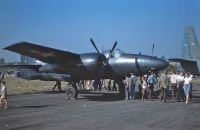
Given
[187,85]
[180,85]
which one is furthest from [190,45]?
[187,85]

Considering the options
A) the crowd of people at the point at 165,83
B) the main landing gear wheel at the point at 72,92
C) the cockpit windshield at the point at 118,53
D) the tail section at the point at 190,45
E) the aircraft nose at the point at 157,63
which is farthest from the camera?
the tail section at the point at 190,45

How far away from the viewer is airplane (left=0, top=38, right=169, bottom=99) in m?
20.5

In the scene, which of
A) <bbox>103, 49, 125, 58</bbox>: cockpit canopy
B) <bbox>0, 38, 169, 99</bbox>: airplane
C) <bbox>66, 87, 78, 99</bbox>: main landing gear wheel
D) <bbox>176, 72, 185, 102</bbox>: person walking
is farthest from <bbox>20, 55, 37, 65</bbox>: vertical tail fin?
<bbox>176, 72, 185, 102</bbox>: person walking

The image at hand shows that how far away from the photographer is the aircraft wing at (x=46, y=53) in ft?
65.4

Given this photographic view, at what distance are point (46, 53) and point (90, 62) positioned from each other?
2.76m

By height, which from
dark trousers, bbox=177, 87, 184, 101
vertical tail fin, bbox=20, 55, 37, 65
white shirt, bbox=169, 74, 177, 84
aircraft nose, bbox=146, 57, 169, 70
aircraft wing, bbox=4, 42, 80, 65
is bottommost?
dark trousers, bbox=177, 87, 184, 101

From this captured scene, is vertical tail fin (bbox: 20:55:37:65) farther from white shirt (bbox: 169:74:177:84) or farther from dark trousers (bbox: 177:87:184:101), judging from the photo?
dark trousers (bbox: 177:87:184:101)

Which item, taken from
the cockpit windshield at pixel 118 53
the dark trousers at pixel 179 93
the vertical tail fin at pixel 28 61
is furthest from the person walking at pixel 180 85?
the vertical tail fin at pixel 28 61

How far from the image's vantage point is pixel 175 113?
14.2 metres

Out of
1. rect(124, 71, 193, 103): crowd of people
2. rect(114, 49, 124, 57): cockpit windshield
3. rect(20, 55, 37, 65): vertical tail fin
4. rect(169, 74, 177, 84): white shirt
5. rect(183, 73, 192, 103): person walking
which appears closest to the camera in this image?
rect(183, 73, 192, 103): person walking

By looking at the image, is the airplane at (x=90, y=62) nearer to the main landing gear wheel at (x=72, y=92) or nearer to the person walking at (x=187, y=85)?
the main landing gear wheel at (x=72, y=92)

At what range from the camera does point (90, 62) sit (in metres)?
20.5

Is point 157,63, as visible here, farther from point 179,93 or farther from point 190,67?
point 190,67

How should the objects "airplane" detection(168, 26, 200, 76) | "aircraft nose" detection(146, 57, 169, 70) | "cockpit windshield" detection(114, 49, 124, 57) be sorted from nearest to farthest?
"aircraft nose" detection(146, 57, 169, 70) < "cockpit windshield" detection(114, 49, 124, 57) < "airplane" detection(168, 26, 200, 76)
